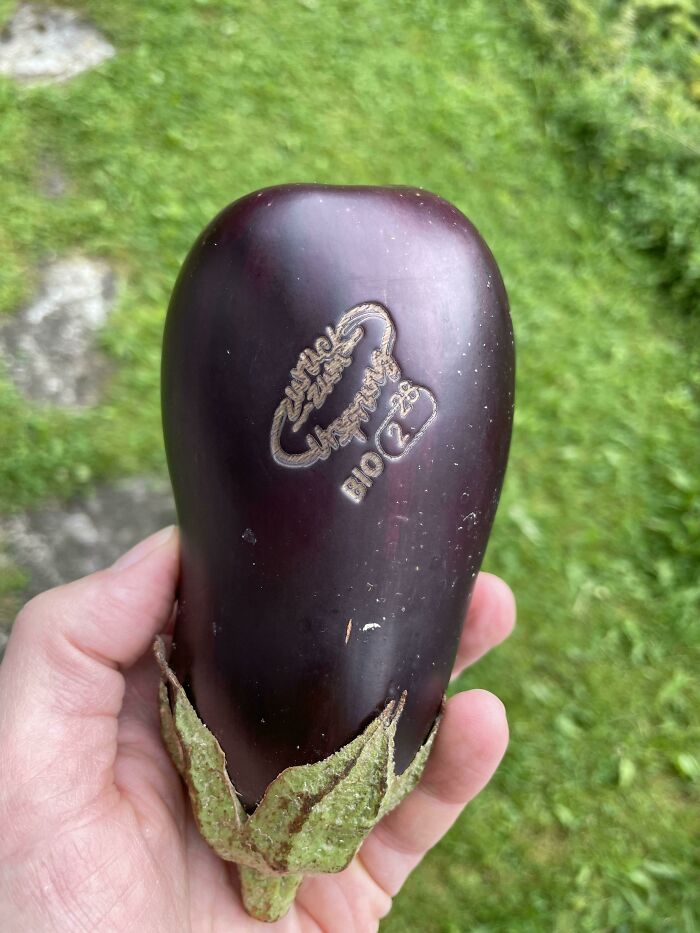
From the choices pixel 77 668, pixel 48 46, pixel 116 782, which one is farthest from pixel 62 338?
pixel 116 782

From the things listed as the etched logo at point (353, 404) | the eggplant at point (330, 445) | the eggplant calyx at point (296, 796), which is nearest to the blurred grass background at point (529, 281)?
the eggplant calyx at point (296, 796)

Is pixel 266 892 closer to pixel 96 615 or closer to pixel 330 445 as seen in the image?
pixel 96 615

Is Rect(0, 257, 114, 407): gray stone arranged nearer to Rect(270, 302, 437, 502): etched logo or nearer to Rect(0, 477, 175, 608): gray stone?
Rect(0, 477, 175, 608): gray stone

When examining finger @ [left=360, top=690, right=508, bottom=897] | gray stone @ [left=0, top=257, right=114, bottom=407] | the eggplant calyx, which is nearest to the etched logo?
the eggplant calyx

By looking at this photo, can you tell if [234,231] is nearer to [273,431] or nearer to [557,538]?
[273,431]

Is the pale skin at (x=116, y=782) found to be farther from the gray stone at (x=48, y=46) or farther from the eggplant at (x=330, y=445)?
the gray stone at (x=48, y=46)

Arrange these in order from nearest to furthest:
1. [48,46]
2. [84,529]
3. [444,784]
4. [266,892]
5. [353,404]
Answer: [353,404]
[266,892]
[444,784]
[84,529]
[48,46]
